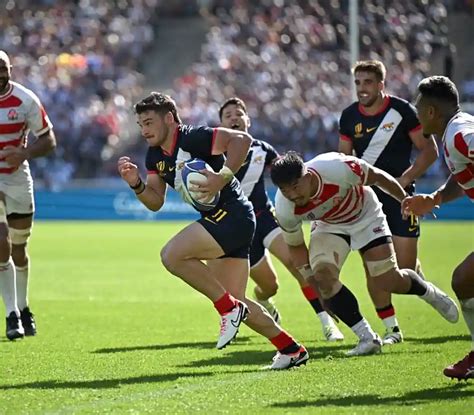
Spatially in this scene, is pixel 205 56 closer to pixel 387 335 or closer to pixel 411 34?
pixel 411 34

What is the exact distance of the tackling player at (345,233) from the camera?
8695 mm

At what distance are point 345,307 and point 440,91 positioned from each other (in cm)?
222

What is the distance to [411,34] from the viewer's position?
60.5ft

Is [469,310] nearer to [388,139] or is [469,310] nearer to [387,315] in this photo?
[387,315]

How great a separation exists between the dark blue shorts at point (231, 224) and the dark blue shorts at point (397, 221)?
277 centimetres

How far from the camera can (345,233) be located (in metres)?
9.41

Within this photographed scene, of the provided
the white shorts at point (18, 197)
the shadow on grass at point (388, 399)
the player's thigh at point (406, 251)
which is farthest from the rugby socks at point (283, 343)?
the white shorts at point (18, 197)

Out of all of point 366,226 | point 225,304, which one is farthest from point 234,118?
point 225,304

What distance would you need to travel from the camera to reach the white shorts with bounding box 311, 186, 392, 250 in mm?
9312

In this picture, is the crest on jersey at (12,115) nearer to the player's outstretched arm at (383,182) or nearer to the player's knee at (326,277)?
the player's knee at (326,277)

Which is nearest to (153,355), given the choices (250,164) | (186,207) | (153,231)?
(250,164)

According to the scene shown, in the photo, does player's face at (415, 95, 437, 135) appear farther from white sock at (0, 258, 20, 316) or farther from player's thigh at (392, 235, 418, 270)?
white sock at (0, 258, 20, 316)

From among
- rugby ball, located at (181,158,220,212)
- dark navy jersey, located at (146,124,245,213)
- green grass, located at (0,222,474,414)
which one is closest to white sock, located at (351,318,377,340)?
green grass, located at (0,222,474,414)

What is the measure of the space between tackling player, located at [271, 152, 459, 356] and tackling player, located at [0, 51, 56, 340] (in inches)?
117
